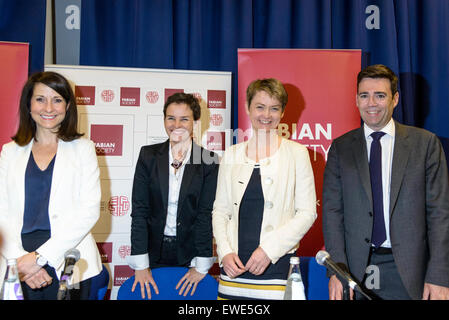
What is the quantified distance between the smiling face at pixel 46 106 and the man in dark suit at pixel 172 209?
0.57 meters

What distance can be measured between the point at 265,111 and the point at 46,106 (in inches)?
46.2

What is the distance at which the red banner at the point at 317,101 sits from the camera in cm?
330

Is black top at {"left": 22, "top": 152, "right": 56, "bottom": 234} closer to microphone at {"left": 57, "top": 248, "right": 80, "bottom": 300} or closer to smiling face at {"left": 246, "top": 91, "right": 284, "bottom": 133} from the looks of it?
microphone at {"left": 57, "top": 248, "right": 80, "bottom": 300}

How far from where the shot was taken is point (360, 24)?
150 inches

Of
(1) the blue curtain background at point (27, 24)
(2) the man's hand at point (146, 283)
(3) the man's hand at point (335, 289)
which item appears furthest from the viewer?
(1) the blue curtain background at point (27, 24)

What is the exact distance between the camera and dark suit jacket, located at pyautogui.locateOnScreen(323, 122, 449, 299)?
6.12 feet

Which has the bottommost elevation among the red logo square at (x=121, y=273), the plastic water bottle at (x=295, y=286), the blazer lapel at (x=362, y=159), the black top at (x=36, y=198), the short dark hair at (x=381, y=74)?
the red logo square at (x=121, y=273)

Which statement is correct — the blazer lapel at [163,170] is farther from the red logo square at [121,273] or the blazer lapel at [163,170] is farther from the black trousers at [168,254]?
the red logo square at [121,273]

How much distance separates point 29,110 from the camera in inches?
81.1

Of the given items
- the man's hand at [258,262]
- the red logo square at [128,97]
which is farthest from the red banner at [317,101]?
the man's hand at [258,262]

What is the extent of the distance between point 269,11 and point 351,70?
3.66 feet

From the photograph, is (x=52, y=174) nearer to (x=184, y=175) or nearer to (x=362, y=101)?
(x=184, y=175)
